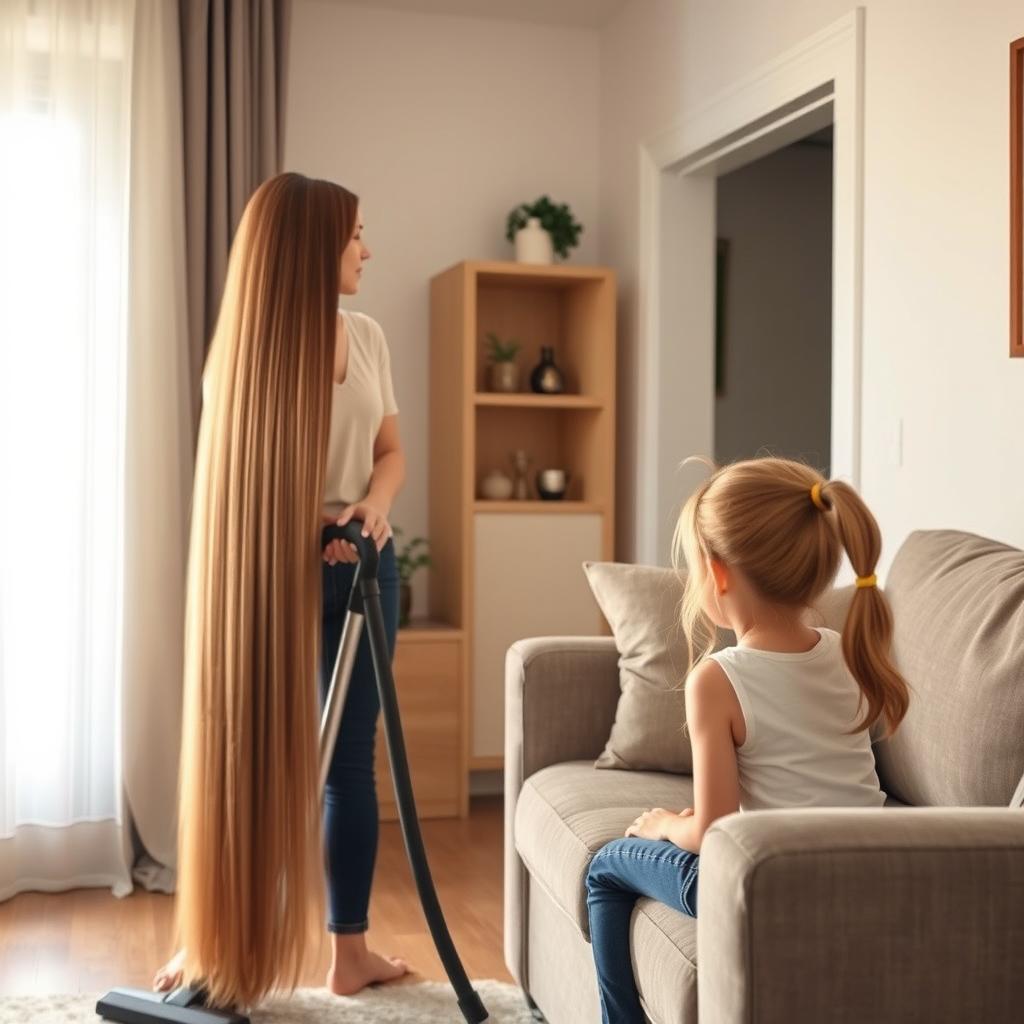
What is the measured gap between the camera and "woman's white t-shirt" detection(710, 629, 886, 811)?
171cm

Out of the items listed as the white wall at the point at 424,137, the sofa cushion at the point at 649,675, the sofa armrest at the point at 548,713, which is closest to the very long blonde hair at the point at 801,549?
the sofa cushion at the point at 649,675

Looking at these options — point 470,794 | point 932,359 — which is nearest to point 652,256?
point 932,359

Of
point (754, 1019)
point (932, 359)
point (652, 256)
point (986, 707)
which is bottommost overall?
point (754, 1019)

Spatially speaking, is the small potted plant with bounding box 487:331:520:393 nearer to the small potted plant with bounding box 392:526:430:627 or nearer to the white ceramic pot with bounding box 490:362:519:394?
the white ceramic pot with bounding box 490:362:519:394

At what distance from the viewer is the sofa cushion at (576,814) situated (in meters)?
2.16

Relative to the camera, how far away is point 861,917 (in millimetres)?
1450

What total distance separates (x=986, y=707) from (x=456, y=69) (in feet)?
10.9

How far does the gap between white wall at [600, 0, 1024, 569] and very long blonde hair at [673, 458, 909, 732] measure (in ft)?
3.23

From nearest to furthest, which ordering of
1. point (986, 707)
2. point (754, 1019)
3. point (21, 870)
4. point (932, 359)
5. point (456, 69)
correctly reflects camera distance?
point (754, 1019), point (986, 707), point (932, 359), point (21, 870), point (456, 69)

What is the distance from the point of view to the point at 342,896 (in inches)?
105

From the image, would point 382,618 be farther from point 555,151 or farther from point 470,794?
point 555,151

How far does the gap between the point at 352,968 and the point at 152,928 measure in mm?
749

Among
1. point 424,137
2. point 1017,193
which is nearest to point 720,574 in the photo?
point 1017,193

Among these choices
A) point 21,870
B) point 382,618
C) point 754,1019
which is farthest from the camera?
point 21,870
